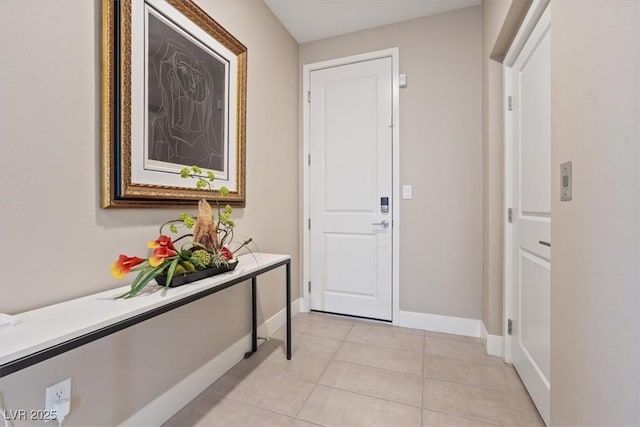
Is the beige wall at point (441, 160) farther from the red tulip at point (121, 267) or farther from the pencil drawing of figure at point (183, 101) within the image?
the red tulip at point (121, 267)

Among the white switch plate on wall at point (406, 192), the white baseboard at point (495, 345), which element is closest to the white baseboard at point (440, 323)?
the white baseboard at point (495, 345)

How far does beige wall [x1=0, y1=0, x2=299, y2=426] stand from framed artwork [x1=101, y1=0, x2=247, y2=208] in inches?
2.5

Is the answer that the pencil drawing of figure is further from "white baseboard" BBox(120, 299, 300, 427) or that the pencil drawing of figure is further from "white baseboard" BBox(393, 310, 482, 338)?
"white baseboard" BBox(393, 310, 482, 338)

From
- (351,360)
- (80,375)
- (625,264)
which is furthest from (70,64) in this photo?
(351,360)

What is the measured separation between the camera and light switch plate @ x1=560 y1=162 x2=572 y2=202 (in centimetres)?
91

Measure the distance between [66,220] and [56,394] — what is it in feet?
1.96

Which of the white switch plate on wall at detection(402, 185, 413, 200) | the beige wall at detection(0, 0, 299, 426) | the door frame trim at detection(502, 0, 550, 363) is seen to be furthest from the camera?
the white switch plate on wall at detection(402, 185, 413, 200)

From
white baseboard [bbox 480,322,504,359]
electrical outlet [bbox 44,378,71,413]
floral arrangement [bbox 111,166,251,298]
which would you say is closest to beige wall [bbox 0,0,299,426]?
electrical outlet [bbox 44,378,71,413]

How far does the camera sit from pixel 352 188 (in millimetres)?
2693

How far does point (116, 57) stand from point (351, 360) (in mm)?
2107

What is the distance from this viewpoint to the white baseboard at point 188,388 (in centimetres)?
131

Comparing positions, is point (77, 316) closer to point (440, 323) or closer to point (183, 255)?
point (183, 255)

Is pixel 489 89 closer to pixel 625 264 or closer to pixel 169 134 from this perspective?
pixel 625 264

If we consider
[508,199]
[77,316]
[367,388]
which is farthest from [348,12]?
[367,388]
